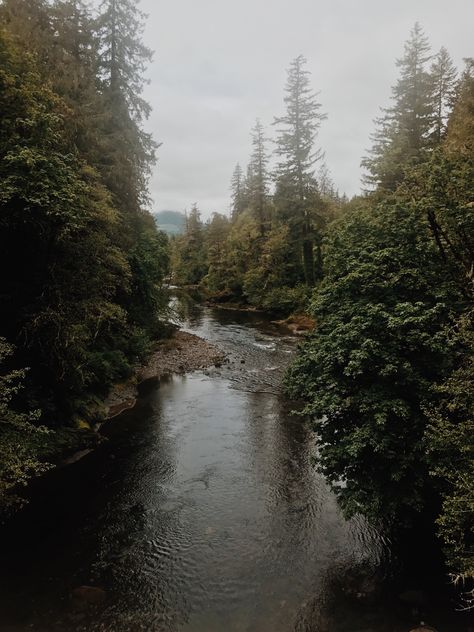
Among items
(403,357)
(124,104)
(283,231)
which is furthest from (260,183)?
(403,357)

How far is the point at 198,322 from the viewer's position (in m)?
44.6

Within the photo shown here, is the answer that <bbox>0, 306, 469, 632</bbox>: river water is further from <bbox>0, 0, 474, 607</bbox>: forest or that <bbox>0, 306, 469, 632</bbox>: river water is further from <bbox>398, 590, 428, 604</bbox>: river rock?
<bbox>0, 0, 474, 607</bbox>: forest

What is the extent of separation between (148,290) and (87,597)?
17.9 m

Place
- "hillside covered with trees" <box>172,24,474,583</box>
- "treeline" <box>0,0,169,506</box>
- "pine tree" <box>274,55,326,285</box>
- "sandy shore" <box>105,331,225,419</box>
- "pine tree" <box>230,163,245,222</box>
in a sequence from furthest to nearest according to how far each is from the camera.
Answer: "pine tree" <box>230,163,245,222</box>
"pine tree" <box>274,55,326,285</box>
"sandy shore" <box>105,331,225,419</box>
"treeline" <box>0,0,169,506</box>
"hillside covered with trees" <box>172,24,474,583</box>

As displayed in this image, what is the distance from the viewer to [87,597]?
29.8 feet

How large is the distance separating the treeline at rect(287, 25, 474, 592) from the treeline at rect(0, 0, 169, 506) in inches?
290

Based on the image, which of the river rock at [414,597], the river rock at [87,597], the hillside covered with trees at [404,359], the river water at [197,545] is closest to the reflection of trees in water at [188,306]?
the river water at [197,545]

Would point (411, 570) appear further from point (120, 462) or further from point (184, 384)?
point (184, 384)

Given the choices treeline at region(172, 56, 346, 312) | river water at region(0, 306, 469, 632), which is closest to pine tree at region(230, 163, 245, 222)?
treeline at region(172, 56, 346, 312)

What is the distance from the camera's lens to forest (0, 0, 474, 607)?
9.12 metres

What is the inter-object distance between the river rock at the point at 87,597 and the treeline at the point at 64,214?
3078mm

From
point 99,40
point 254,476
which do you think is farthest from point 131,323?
point 99,40

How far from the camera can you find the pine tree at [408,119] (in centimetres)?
2475

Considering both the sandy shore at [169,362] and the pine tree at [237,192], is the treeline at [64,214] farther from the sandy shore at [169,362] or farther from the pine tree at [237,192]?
the pine tree at [237,192]
